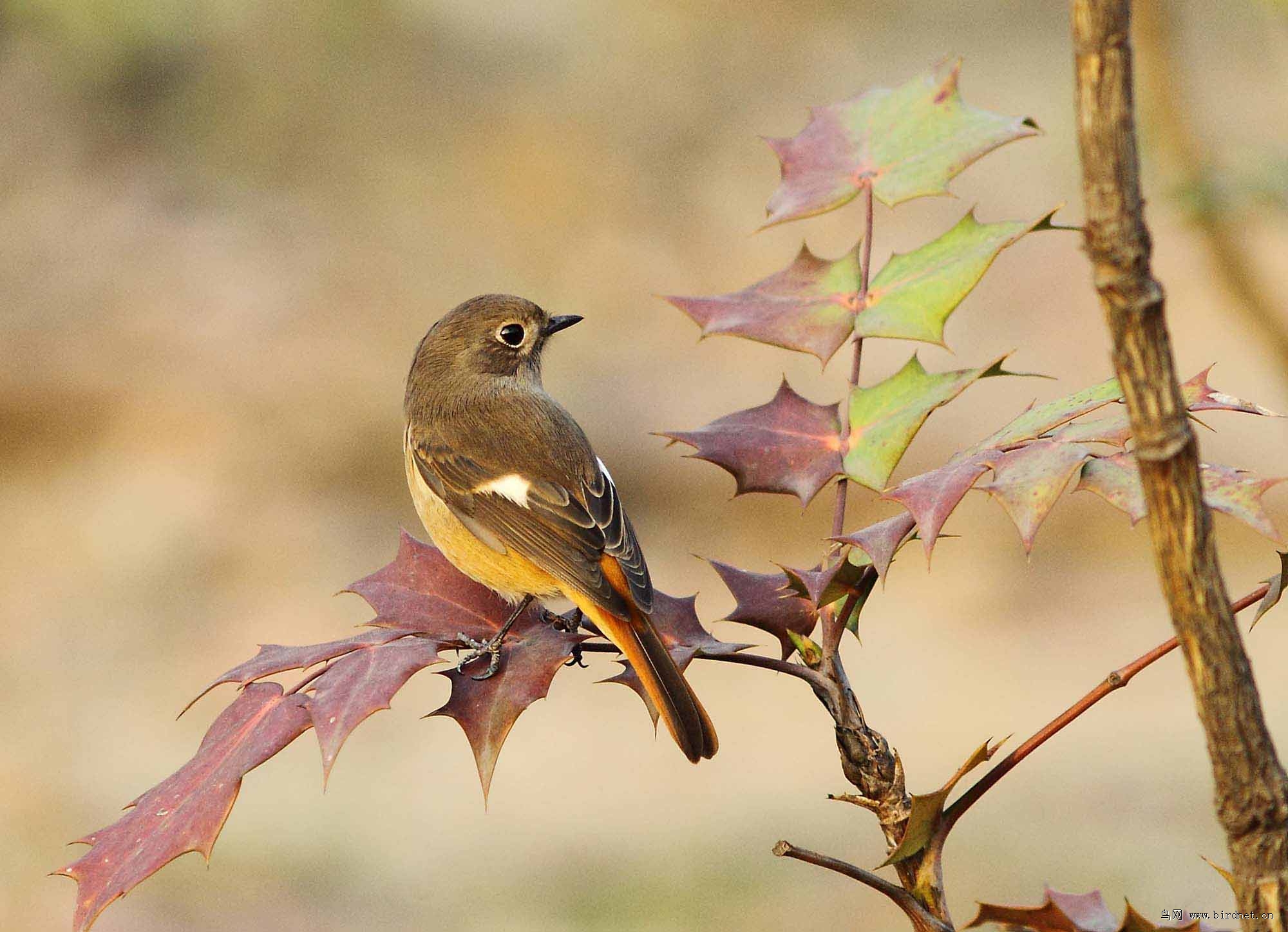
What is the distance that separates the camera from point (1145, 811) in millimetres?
5660

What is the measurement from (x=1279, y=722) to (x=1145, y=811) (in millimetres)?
790

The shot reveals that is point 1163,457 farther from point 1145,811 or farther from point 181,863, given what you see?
point 181,863

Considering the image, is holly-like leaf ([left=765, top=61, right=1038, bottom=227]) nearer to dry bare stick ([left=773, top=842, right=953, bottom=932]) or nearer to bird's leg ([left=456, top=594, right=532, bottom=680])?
bird's leg ([left=456, top=594, right=532, bottom=680])

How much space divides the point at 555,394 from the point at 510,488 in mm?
4490

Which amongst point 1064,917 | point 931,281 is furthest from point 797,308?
point 1064,917

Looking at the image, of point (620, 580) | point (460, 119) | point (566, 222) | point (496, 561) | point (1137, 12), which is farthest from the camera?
point (460, 119)

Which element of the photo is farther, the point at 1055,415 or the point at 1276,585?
the point at 1055,415

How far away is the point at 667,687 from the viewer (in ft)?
7.15

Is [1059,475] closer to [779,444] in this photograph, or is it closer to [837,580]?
[837,580]

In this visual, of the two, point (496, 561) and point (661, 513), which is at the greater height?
point (661, 513)

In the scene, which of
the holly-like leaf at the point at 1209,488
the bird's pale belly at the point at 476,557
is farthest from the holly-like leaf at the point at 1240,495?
the bird's pale belly at the point at 476,557

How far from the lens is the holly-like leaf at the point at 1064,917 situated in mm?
1401

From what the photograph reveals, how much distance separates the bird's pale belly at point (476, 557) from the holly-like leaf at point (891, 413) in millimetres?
1059

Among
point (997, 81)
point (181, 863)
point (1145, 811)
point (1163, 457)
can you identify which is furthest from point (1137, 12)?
point (997, 81)
